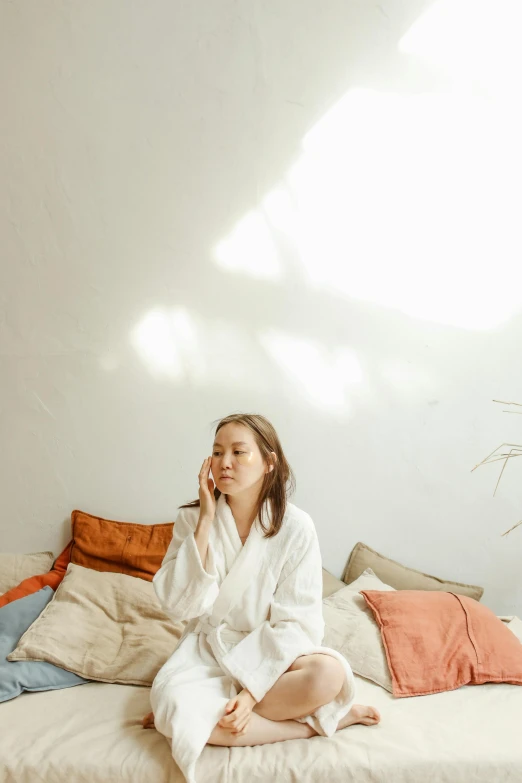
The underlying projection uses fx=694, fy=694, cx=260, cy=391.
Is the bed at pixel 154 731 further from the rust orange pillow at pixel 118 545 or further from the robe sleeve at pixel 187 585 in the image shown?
the robe sleeve at pixel 187 585

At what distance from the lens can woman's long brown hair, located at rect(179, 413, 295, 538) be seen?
5.86 feet

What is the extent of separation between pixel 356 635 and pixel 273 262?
50.2 inches

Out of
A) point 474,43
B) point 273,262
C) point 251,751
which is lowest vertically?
point 251,751

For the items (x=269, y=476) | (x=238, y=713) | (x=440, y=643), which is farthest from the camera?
(x=440, y=643)

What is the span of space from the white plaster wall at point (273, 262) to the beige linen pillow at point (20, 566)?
0.06m

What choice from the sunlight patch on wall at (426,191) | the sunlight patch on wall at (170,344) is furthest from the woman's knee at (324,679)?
the sunlight patch on wall at (426,191)

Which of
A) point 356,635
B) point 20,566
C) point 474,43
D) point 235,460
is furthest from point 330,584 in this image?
point 474,43

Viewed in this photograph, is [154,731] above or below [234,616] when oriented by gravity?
below

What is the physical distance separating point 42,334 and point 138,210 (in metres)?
0.54

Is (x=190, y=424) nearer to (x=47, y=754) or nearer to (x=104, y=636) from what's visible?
(x=104, y=636)

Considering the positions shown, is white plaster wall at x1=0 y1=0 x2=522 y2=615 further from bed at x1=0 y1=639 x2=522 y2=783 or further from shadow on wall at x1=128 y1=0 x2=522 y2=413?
bed at x1=0 y1=639 x2=522 y2=783

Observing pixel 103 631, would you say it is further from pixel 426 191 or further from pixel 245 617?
pixel 426 191

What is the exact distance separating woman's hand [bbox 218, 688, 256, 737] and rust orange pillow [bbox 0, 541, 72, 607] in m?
0.93

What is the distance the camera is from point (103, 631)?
1970 millimetres
